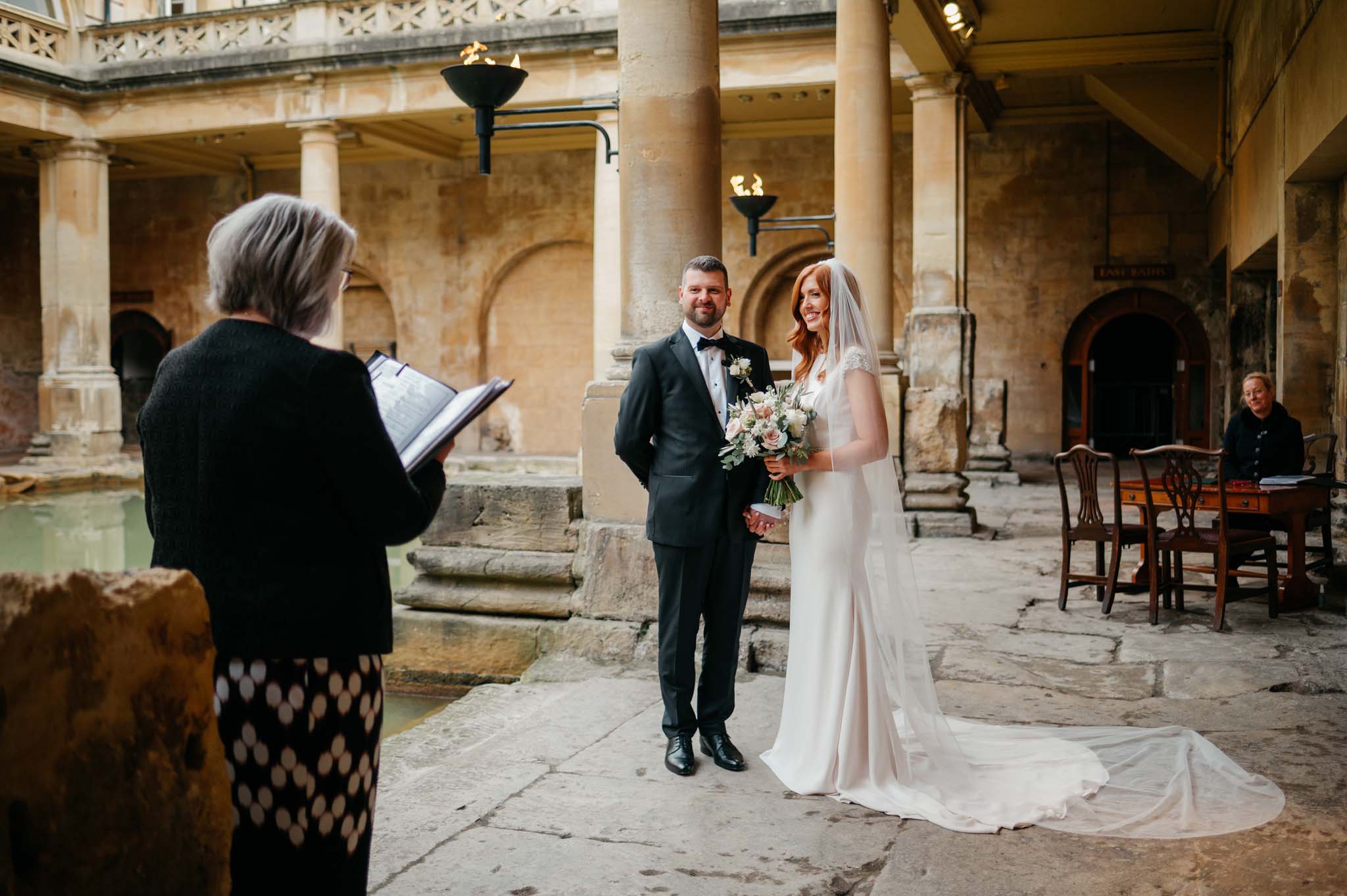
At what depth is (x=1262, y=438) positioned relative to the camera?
6598mm

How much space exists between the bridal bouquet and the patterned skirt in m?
1.94

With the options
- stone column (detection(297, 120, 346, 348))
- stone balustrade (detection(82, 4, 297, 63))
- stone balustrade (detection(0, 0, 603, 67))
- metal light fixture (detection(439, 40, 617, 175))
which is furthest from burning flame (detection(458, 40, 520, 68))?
stone balustrade (detection(82, 4, 297, 63))

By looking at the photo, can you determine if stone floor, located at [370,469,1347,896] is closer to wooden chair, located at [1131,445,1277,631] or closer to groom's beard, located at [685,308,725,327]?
wooden chair, located at [1131,445,1277,631]

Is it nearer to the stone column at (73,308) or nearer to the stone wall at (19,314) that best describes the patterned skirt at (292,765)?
the stone column at (73,308)

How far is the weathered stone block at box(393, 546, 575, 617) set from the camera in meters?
5.46

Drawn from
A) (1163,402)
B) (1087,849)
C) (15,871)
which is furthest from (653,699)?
(1163,402)

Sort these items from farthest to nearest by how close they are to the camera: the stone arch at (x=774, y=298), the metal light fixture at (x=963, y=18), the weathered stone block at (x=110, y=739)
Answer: the stone arch at (x=774, y=298), the metal light fixture at (x=963, y=18), the weathered stone block at (x=110, y=739)

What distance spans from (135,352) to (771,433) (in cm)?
2135

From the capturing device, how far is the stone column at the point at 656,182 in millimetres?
5156

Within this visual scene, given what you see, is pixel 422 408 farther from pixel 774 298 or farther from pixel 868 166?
pixel 774 298

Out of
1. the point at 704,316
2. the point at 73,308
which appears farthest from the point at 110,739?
the point at 73,308

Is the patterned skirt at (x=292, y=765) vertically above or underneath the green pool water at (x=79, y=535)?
above

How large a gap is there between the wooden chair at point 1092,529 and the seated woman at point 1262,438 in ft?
2.54

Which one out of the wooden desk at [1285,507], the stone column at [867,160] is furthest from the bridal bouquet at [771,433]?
the stone column at [867,160]
